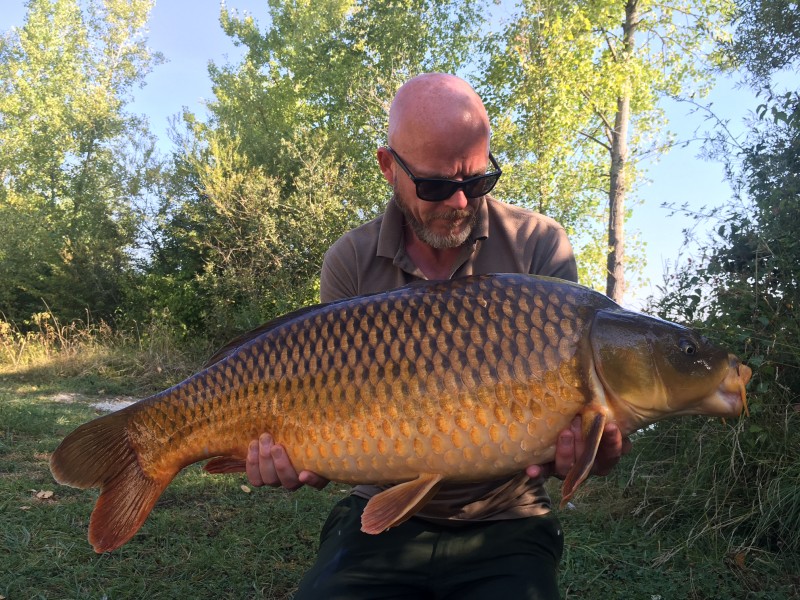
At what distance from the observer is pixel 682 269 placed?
12.4ft

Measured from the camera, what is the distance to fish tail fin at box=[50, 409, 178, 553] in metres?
1.55

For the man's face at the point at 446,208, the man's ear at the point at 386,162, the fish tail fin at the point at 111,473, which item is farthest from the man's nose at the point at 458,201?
the fish tail fin at the point at 111,473

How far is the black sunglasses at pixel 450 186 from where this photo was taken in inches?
67.3

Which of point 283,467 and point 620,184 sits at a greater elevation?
point 283,467

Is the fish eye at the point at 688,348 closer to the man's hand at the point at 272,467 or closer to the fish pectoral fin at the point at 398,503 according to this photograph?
the fish pectoral fin at the point at 398,503

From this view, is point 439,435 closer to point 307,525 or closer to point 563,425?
point 563,425

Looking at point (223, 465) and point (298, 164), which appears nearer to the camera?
point (223, 465)

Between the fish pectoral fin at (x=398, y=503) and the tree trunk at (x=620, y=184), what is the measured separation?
30.9 feet

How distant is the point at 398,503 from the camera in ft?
4.42

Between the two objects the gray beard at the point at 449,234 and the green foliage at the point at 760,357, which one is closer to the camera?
the gray beard at the point at 449,234

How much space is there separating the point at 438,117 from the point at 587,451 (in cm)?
98

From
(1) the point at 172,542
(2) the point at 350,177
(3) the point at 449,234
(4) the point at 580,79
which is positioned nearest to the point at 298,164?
(2) the point at 350,177

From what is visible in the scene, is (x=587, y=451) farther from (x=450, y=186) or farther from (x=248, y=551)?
(x=248, y=551)

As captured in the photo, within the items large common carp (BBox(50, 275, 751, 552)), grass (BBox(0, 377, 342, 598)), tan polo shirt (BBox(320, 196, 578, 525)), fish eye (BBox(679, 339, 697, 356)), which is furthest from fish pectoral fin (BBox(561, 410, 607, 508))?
grass (BBox(0, 377, 342, 598))
